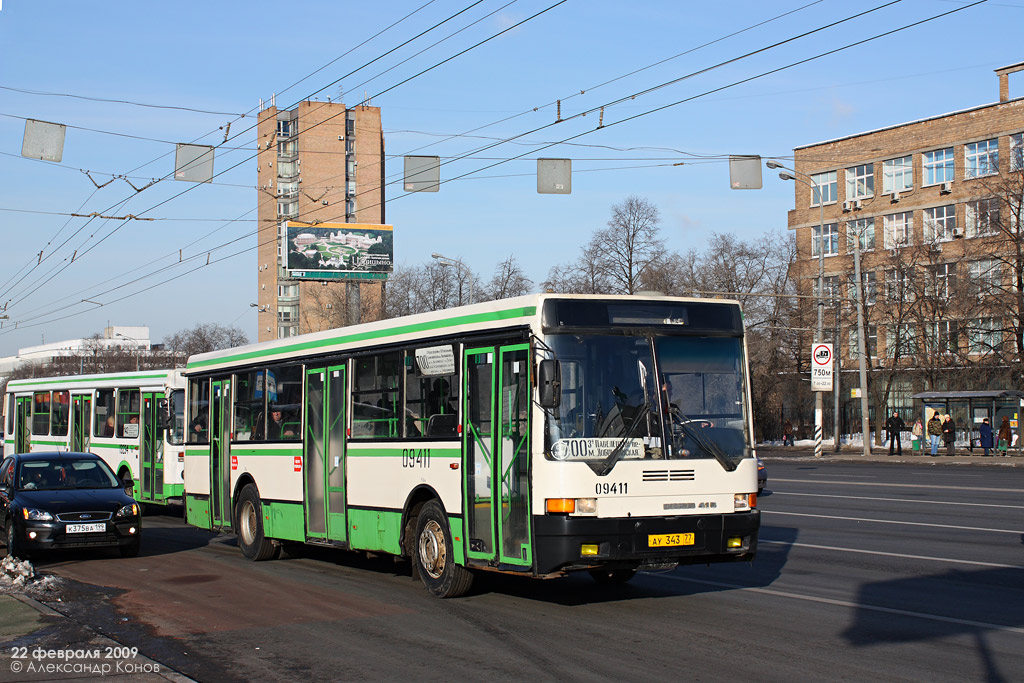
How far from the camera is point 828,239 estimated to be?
2763 inches

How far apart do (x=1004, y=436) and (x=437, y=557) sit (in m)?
37.7

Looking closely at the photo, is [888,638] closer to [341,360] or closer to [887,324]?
[341,360]

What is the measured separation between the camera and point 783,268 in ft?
219

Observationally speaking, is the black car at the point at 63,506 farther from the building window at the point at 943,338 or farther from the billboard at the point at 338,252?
the billboard at the point at 338,252

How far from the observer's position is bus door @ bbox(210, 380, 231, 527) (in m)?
16.6

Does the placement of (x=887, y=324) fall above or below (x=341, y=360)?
above

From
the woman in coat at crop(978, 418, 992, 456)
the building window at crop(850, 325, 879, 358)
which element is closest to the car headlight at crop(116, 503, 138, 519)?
the woman in coat at crop(978, 418, 992, 456)

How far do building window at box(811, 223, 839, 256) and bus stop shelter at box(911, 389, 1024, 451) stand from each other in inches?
889

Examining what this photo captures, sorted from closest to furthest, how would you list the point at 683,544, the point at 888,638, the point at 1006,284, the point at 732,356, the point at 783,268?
the point at 888,638
the point at 683,544
the point at 732,356
the point at 1006,284
the point at 783,268

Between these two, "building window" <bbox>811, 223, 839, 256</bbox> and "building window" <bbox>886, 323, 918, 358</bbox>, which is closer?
"building window" <bbox>886, 323, 918, 358</bbox>

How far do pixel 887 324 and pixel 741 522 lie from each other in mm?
47866

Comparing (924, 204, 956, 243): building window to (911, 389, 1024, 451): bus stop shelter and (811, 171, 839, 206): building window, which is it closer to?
(811, 171, 839, 206): building window

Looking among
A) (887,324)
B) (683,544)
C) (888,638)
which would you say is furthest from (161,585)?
(887,324)

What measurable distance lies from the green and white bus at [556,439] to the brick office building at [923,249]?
34.3 m
